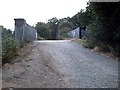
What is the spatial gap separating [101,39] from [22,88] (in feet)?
37.2

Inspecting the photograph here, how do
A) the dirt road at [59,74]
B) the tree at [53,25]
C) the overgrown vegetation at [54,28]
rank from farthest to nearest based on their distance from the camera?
the tree at [53,25], the overgrown vegetation at [54,28], the dirt road at [59,74]

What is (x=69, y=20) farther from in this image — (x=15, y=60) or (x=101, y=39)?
(x=15, y=60)

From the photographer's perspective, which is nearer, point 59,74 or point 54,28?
point 59,74

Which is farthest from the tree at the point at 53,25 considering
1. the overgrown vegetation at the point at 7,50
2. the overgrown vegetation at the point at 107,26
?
the overgrown vegetation at the point at 7,50

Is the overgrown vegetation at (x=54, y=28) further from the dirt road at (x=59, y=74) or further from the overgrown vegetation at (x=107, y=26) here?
the dirt road at (x=59, y=74)

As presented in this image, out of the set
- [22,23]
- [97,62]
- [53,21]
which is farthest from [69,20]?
[97,62]

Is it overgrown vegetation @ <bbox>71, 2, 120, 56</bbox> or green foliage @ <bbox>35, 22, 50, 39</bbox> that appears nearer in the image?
overgrown vegetation @ <bbox>71, 2, 120, 56</bbox>

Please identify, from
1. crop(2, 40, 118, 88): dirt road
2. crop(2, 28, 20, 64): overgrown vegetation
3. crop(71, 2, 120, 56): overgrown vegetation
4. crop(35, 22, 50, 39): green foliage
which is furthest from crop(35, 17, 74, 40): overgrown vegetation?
crop(2, 40, 118, 88): dirt road

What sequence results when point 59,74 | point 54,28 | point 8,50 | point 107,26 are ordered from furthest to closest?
point 54,28
point 107,26
point 8,50
point 59,74

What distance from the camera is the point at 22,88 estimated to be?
926 centimetres

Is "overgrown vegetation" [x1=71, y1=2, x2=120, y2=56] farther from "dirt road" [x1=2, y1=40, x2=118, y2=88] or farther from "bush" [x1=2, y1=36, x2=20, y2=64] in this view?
"bush" [x1=2, y1=36, x2=20, y2=64]

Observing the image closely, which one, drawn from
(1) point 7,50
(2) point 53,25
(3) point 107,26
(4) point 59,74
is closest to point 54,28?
(2) point 53,25

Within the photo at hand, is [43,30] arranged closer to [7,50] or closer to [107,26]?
[107,26]

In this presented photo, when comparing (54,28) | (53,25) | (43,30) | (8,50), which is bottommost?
(8,50)
